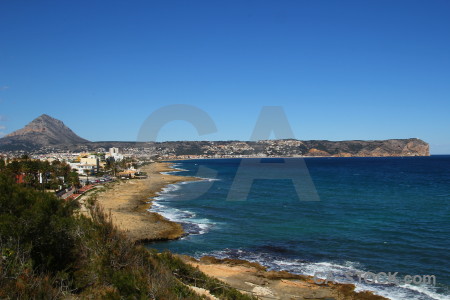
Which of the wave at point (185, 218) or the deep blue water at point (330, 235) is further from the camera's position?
the wave at point (185, 218)

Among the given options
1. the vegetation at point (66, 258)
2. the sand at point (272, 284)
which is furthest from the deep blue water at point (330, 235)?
the vegetation at point (66, 258)

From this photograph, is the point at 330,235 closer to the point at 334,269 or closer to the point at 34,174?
the point at 334,269

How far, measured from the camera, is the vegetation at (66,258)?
8062 mm

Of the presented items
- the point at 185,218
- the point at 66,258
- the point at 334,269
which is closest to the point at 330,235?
the point at 334,269

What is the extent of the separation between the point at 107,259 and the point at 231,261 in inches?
470

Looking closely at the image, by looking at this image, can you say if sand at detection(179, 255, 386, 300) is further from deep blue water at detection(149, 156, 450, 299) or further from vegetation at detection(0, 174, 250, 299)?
vegetation at detection(0, 174, 250, 299)

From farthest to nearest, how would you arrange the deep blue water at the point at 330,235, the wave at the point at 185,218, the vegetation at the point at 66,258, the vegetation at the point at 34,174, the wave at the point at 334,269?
the vegetation at the point at 34,174, the wave at the point at 185,218, the deep blue water at the point at 330,235, the wave at the point at 334,269, the vegetation at the point at 66,258

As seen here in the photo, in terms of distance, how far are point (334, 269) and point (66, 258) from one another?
14.3 m

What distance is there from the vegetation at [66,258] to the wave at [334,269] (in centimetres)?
747

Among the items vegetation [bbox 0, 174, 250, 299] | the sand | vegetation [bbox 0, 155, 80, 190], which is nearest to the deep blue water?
the sand

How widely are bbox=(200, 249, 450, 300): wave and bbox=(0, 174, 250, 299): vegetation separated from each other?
24.5 feet

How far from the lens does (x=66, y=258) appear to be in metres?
10.8

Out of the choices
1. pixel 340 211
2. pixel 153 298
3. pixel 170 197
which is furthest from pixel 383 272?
pixel 170 197

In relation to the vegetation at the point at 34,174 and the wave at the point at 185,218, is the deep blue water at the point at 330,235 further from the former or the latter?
the vegetation at the point at 34,174
